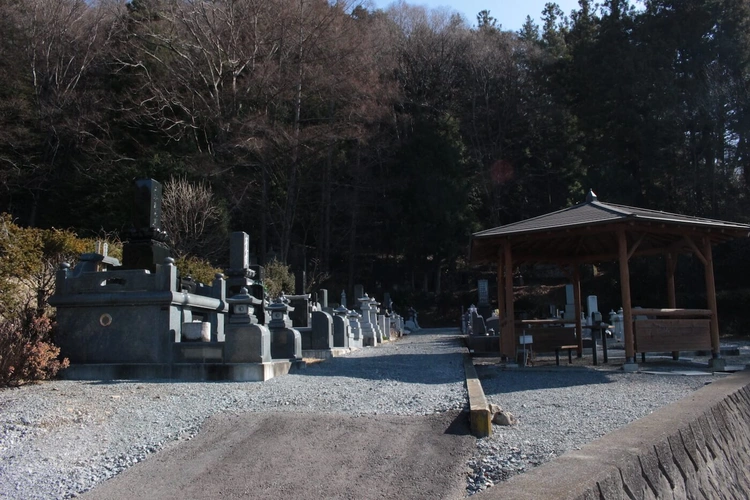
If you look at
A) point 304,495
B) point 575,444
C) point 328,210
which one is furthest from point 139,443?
point 328,210

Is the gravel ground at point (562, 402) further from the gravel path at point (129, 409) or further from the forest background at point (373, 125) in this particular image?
the forest background at point (373, 125)

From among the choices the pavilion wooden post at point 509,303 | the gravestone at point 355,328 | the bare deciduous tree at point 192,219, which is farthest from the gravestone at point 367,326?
the pavilion wooden post at point 509,303

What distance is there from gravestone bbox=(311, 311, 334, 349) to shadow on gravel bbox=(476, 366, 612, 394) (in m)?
4.73

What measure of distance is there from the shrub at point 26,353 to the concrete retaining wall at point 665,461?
670 cm

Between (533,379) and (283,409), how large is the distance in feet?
14.3

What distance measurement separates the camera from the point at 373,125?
3338 cm

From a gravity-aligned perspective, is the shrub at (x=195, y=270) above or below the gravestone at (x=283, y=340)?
above

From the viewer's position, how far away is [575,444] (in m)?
4.91

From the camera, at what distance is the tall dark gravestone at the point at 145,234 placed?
11.1 metres

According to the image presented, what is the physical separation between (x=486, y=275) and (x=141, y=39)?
2374 cm

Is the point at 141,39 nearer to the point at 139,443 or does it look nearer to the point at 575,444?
the point at 139,443

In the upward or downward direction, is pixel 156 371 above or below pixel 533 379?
above

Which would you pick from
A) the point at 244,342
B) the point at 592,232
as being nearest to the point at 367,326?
the point at 592,232

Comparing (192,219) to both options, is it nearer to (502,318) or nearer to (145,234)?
(145,234)
